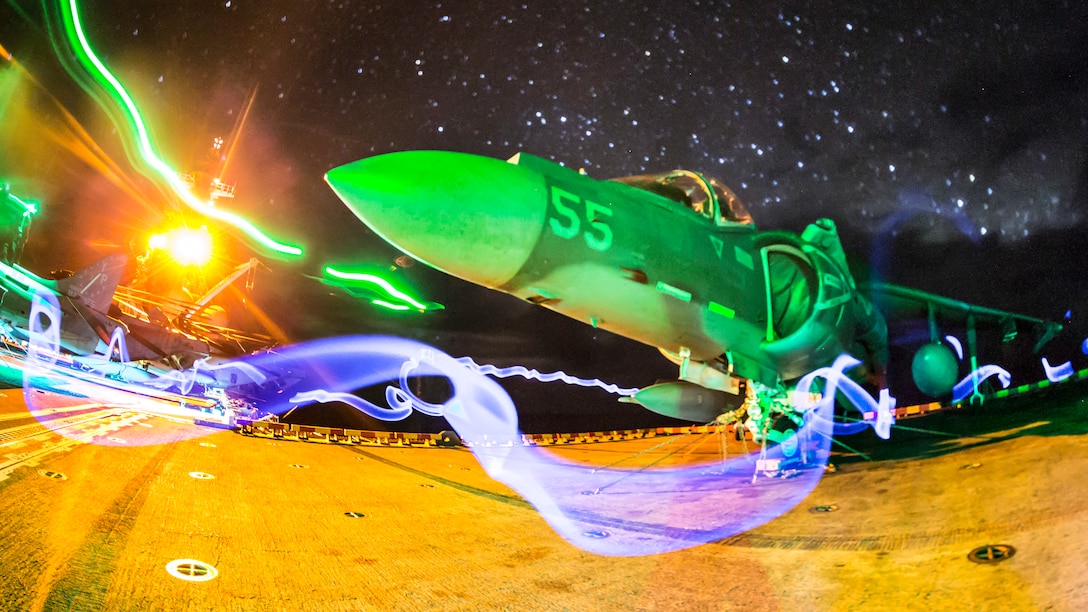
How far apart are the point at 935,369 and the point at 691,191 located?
5.37 m

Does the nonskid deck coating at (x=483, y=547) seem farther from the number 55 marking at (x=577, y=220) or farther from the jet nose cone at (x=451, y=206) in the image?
the number 55 marking at (x=577, y=220)

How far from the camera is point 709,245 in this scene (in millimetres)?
4590

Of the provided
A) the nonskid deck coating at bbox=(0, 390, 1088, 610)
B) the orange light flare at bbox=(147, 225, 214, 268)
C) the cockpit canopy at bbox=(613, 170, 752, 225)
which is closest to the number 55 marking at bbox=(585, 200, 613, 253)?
the cockpit canopy at bbox=(613, 170, 752, 225)

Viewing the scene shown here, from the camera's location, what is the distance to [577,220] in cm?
370

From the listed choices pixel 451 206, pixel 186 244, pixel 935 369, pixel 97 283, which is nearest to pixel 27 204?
pixel 97 283

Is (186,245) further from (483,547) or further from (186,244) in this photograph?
(483,547)

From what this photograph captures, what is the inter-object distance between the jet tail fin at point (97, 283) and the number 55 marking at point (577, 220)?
57.7 feet

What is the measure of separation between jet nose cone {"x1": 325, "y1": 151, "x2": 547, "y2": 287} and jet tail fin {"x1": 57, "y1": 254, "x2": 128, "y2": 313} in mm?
17045

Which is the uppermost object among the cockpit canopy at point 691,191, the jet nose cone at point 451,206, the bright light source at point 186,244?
the bright light source at point 186,244

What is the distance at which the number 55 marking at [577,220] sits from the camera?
3.60m

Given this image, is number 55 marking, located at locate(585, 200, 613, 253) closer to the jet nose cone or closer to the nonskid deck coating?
the jet nose cone

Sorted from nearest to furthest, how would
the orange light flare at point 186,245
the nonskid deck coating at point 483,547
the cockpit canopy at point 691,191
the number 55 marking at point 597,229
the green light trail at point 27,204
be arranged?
the nonskid deck coating at point 483,547
the number 55 marking at point 597,229
the cockpit canopy at point 691,191
the green light trail at point 27,204
the orange light flare at point 186,245

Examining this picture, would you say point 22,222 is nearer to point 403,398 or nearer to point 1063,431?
point 403,398

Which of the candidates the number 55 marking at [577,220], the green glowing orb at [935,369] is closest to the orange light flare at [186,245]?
the number 55 marking at [577,220]
